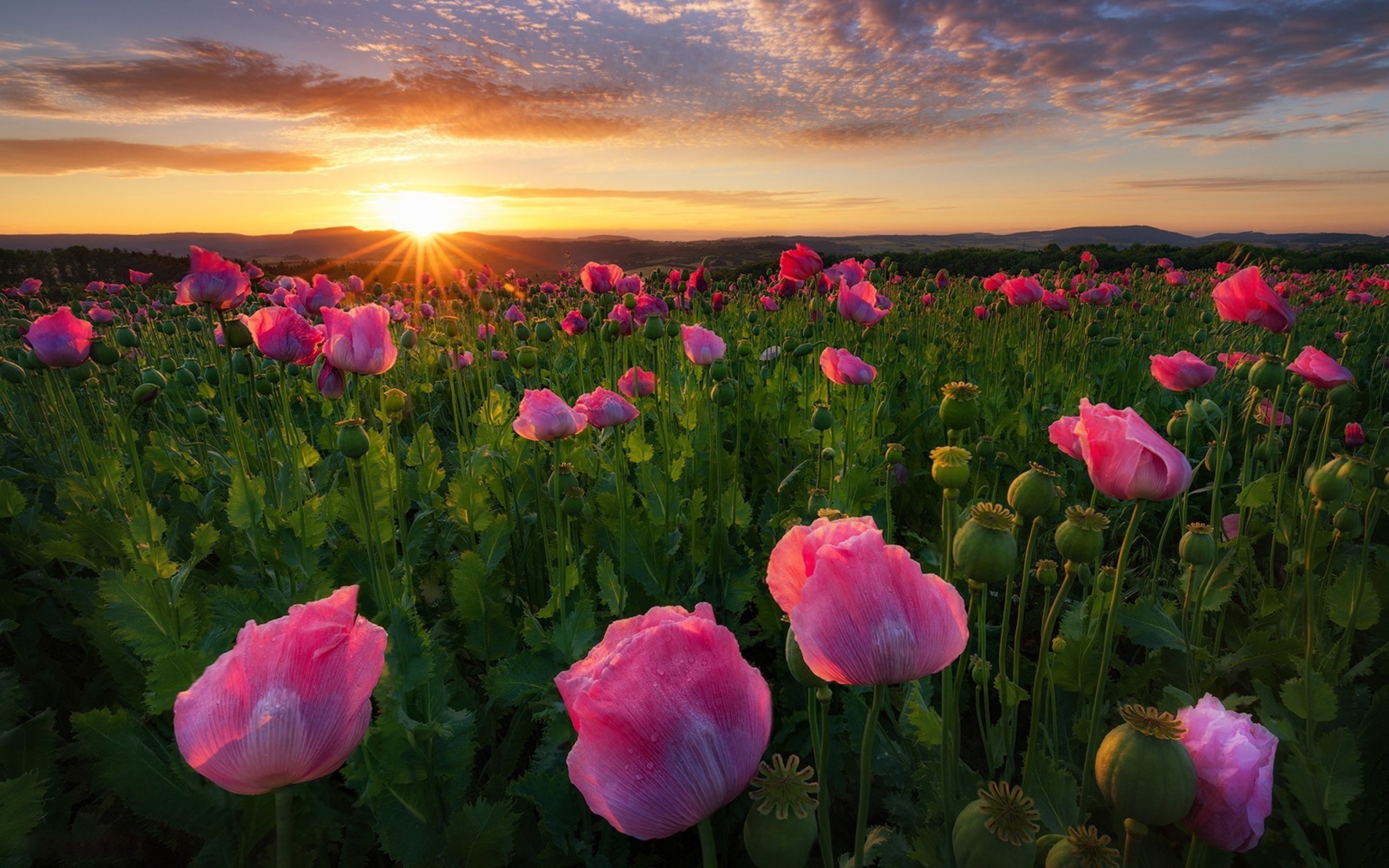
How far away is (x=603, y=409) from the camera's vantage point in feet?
7.16

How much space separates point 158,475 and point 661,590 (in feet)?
8.32

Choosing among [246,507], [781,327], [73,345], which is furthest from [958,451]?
[781,327]

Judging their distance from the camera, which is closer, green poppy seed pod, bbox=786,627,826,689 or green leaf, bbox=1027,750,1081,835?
green poppy seed pod, bbox=786,627,826,689

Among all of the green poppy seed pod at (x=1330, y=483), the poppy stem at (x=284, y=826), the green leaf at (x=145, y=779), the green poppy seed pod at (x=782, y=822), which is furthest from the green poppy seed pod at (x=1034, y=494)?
the green leaf at (x=145, y=779)

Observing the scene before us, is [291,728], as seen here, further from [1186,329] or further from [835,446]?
[1186,329]

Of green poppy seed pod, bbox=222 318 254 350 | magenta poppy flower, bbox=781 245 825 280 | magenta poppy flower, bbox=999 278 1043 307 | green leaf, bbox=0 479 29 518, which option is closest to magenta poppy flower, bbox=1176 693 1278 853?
green poppy seed pod, bbox=222 318 254 350

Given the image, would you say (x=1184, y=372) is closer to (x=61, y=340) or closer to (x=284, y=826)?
(x=284, y=826)

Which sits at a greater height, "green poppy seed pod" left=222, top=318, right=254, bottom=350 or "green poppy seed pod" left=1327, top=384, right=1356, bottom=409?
"green poppy seed pod" left=222, top=318, right=254, bottom=350

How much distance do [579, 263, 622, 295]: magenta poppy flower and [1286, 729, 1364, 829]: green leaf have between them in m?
3.10

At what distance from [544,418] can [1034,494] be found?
121cm

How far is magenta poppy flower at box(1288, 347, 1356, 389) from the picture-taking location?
198cm

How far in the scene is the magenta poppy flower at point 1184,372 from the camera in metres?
2.19

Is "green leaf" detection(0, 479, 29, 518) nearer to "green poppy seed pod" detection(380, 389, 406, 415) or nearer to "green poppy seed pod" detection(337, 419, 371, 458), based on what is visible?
"green poppy seed pod" detection(380, 389, 406, 415)

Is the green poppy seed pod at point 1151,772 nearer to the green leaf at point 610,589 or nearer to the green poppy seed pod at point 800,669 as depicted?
the green poppy seed pod at point 800,669
